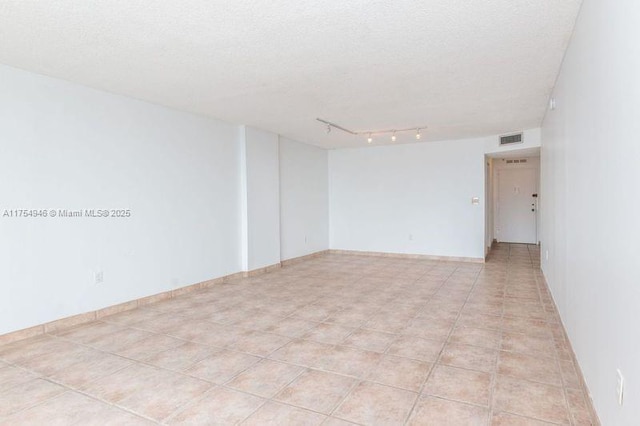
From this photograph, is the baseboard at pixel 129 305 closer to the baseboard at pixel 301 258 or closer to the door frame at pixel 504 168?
the baseboard at pixel 301 258

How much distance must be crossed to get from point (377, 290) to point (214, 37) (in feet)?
11.8

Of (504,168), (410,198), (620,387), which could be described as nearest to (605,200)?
(620,387)

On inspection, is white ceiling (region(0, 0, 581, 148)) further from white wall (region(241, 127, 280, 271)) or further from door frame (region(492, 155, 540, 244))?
door frame (region(492, 155, 540, 244))

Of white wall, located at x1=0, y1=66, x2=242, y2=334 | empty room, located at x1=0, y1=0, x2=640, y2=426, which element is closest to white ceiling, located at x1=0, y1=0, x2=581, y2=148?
empty room, located at x1=0, y1=0, x2=640, y2=426

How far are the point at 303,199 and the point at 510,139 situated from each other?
A: 12.9 feet

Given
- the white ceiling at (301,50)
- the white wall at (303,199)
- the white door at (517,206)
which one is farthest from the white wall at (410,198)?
the white door at (517,206)

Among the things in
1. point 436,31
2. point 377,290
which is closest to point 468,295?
point 377,290

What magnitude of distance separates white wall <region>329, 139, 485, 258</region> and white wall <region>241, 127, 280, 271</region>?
6.91 ft

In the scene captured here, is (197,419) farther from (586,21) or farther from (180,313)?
(586,21)

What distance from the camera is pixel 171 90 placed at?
3.88 m

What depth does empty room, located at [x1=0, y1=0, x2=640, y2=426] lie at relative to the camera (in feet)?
6.64

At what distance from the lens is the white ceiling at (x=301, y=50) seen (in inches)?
90.0

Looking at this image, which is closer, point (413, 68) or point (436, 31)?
point (436, 31)

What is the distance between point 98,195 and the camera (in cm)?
383
